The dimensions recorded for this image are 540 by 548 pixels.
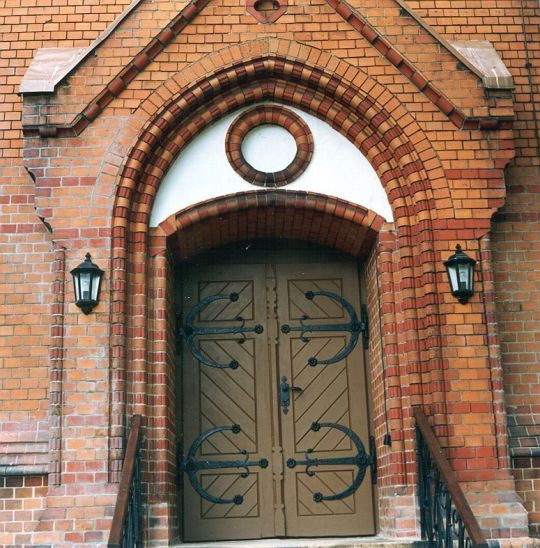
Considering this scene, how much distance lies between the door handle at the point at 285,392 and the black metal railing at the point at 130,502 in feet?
4.59

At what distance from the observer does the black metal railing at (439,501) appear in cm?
587

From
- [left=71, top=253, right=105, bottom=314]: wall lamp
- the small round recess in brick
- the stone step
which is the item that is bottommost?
the stone step

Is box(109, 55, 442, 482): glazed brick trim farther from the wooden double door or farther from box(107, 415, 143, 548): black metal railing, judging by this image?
box(107, 415, 143, 548): black metal railing

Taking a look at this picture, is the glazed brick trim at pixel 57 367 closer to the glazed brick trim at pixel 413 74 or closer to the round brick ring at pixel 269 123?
the round brick ring at pixel 269 123

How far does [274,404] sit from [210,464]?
70cm

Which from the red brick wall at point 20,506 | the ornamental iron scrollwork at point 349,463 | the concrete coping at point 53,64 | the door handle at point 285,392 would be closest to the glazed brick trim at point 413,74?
the concrete coping at point 53,64

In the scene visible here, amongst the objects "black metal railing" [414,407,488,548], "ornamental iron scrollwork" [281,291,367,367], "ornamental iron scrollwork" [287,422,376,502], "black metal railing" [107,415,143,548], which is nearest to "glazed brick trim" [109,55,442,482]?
"ornamental iron scrollwork" [281,291,367,367]

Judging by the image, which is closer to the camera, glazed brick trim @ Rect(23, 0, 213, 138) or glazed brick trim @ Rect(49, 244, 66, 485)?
glazed brick trim @ Rect(49, 244, 66, 485)

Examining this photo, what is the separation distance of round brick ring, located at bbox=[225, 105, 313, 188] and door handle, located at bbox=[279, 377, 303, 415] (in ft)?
5.29

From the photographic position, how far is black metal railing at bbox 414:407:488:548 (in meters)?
5.87

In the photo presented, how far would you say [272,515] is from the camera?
7582 millimetres

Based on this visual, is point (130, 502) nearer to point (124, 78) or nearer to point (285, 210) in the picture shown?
point (285, 210)

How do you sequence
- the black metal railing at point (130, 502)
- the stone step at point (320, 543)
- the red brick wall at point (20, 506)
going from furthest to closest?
the red brick wall at point (20, 506) → the stone step at point (320, 543) → the black metal railing at point (130, 502)

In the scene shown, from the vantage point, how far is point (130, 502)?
21.0 feet
